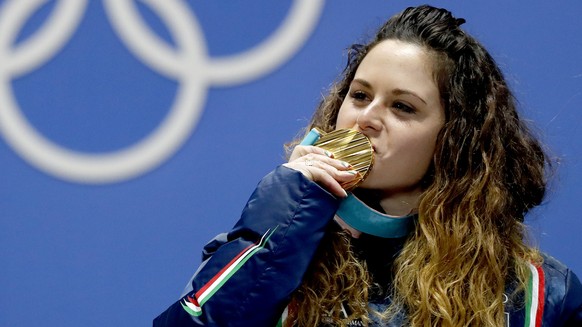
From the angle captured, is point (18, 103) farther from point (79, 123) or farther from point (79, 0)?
point (79, 0)

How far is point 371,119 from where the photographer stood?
1.04 meters

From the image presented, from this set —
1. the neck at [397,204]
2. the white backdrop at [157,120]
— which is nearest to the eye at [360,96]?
the neck at [397,204]

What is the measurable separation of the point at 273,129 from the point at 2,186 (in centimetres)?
51

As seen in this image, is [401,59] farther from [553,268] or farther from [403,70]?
[553,268]

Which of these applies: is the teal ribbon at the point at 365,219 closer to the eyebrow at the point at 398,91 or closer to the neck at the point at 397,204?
the neck at the point at 397,204

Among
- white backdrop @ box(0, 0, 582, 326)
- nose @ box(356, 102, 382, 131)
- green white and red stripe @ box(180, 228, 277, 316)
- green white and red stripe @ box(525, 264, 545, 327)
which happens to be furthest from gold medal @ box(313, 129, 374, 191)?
white backdrop @ box(0, 0, 582, 326)

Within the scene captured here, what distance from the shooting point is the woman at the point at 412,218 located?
3.13 feet

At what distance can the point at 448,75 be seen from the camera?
1.09m

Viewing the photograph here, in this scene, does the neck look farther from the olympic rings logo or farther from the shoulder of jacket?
the olympic rings logo

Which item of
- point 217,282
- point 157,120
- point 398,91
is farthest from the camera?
point 157,120

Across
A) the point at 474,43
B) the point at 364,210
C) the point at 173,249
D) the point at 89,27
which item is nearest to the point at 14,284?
the point at 173,249

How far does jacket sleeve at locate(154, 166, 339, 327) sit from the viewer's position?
93cm

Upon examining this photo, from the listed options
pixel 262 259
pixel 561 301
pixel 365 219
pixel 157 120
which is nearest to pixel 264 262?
pixel 262 259

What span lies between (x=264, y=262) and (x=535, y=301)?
1.09ft
